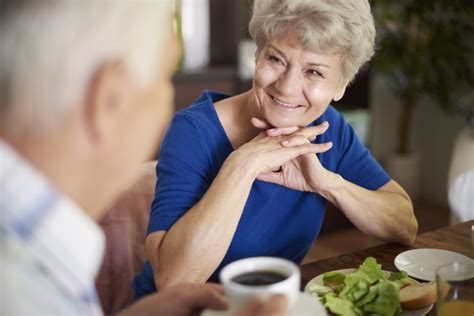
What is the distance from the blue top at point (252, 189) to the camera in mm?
1093

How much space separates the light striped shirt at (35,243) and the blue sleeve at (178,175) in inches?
26.0

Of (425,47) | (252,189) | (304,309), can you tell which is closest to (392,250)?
(252,189)

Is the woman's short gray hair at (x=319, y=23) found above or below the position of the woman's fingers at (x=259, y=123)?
above

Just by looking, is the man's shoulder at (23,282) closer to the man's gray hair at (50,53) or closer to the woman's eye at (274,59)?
the man's gray hair at (50,53)

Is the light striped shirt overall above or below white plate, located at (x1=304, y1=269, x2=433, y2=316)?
above

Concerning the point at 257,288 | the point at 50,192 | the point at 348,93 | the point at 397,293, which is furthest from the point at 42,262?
the point at 348,93

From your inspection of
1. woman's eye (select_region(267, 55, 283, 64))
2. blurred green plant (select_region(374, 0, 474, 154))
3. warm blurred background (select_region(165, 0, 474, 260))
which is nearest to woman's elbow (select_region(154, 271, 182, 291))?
woman's eye (select_region(267, 55, 283, 64))

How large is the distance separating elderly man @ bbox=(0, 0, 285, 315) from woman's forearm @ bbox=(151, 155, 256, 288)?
0.57m

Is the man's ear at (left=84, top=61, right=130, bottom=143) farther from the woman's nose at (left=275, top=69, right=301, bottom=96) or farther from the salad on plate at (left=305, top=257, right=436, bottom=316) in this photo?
the woman's nose at (left=275, top=69, right=301, bottom=96)

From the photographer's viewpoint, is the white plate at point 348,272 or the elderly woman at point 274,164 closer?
the white plate at point 348,272

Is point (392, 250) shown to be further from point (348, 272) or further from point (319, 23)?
point (319, 23)

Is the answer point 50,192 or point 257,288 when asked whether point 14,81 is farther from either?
point 257,288

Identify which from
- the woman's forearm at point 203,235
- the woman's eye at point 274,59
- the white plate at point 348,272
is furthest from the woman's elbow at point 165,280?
the woman's eye at point 274,59

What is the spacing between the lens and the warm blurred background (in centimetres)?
252
